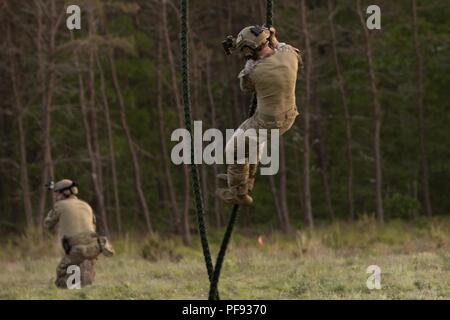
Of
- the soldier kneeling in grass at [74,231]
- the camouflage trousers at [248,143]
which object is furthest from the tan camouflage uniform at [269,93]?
the soldier kneeling in grass at [74,231]

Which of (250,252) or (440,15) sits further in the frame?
(440,15)

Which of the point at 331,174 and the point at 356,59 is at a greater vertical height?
the point at 356,59

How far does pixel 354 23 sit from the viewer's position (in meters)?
33.8

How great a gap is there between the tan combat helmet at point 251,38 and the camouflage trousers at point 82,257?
9.70m

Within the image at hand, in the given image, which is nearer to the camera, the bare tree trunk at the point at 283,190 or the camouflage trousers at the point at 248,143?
the camouflage trousers at the point at 248,143

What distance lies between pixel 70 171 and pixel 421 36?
471 inches

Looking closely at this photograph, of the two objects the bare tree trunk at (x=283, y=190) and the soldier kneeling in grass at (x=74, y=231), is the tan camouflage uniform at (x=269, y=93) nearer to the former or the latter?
the soldier kneeling in grass at (x=74, y=231)

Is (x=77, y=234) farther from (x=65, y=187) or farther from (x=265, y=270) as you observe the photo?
(x=265, y=270)

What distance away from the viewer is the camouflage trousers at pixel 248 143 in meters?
5.84

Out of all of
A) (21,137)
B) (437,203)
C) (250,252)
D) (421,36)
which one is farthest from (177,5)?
(437,203)

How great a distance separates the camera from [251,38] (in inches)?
228

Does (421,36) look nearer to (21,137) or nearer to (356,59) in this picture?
(356,59)

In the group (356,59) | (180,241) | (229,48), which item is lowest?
(180,241)
